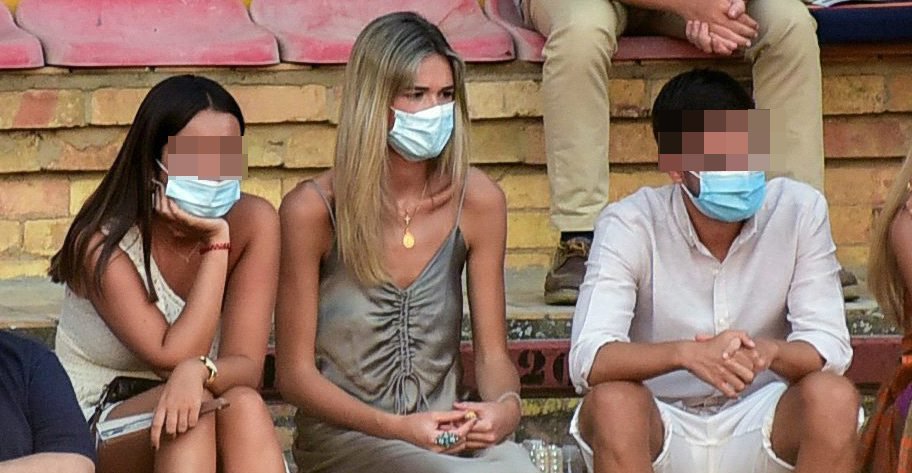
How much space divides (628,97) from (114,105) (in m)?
1.47

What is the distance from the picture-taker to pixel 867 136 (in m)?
5.59

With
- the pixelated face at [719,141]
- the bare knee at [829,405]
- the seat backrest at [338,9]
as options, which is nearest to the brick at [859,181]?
the seat backrest at [338,9]

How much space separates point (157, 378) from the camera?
4121mm

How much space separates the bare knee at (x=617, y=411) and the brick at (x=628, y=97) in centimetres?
155

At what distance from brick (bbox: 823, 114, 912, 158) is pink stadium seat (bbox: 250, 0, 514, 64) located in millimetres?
995

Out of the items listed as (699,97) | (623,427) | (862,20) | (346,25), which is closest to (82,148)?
(346,25)

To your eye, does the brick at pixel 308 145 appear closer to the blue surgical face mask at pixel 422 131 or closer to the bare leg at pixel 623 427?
the blue surgical face mask at pixel 422 131

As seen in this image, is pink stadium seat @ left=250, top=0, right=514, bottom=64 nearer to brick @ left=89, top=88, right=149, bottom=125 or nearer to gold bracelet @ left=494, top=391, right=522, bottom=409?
brick @ left=89, top=88, right=149, bottom=125

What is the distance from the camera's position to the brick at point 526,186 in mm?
5578

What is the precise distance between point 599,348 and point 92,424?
3.60 ft

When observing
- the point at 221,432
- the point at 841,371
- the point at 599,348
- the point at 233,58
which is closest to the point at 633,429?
the point at 599,348

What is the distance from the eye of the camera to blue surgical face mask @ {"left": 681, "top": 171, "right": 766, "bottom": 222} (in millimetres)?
4129

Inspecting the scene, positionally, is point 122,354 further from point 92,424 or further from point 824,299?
point 824,299

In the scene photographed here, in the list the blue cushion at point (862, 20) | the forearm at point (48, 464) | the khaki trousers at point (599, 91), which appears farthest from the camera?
the blue cushion at point (862, 20)
